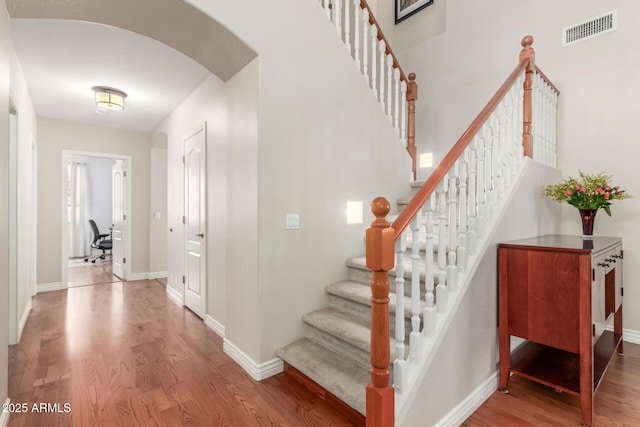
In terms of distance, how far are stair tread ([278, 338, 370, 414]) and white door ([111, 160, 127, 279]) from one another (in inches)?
181

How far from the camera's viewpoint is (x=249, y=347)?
235cm

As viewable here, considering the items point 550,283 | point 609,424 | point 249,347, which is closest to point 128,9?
point 249,347

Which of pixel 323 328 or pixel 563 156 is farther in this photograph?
pixel 563 156

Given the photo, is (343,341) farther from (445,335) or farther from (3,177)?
(3,177)

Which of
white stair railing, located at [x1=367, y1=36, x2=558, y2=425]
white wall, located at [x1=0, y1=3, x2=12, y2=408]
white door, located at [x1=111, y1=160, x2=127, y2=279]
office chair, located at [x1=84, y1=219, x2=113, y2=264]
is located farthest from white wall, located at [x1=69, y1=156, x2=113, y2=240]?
white stair railing, located at [x1=367, y1=36, x2=558, y2=425]

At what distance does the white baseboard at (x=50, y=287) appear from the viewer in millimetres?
4732

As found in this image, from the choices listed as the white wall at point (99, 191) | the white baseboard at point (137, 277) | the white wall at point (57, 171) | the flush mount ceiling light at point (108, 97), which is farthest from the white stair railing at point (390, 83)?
the white wall at point (99, 191)

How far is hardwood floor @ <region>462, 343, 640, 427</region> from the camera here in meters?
1.79

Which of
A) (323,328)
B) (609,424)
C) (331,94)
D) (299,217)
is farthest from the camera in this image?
(331,94)

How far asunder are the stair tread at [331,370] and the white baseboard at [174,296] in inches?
93.9

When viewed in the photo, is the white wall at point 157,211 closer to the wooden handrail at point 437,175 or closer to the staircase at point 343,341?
the staircase at point 343,341

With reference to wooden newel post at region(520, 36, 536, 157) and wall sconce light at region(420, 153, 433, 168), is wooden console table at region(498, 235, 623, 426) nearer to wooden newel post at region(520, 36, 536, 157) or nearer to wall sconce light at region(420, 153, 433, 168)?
wooden newel post at region(520, 36, 536, 157)

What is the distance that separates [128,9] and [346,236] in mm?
2178

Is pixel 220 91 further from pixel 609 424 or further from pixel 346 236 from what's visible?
pixel 609 424
